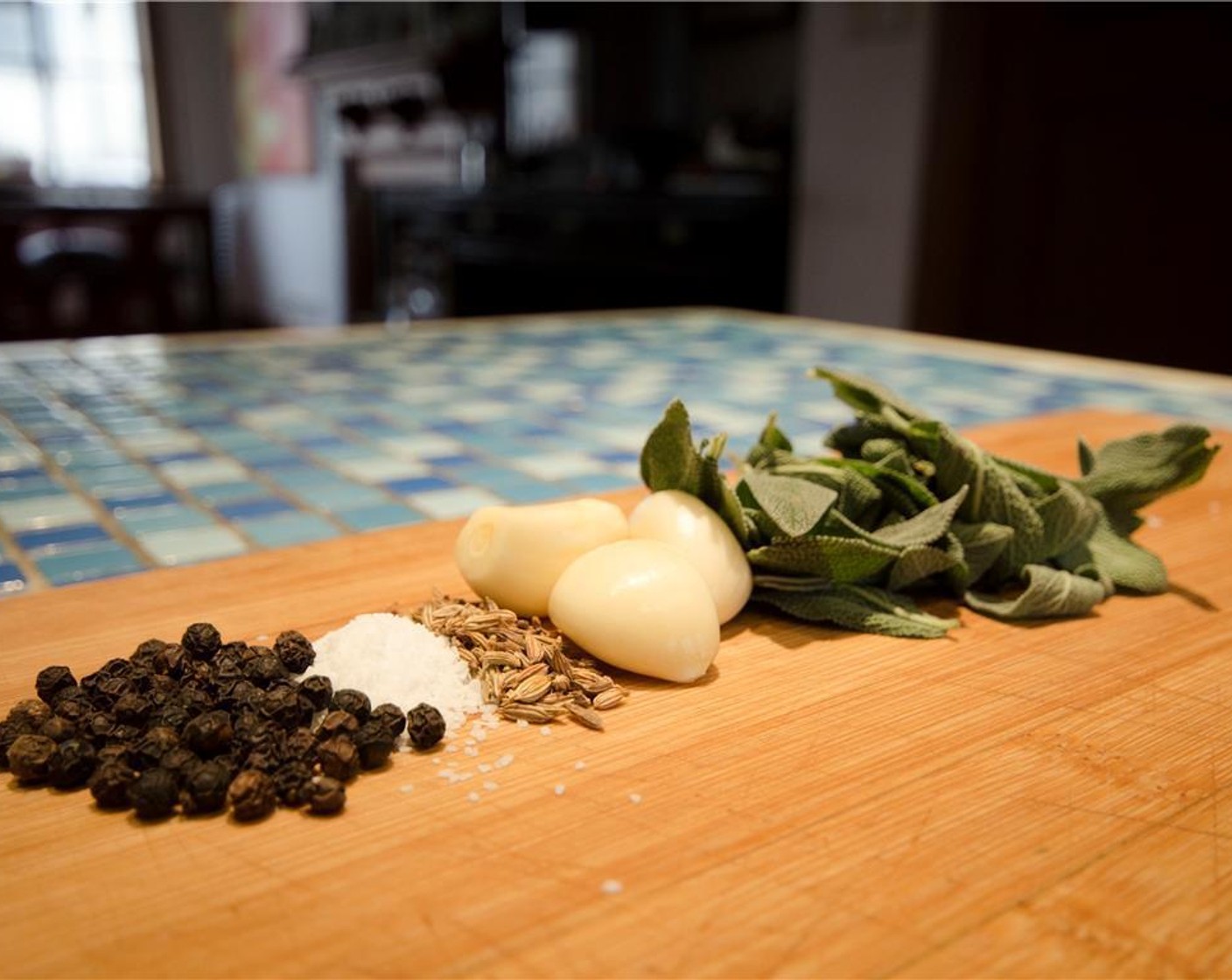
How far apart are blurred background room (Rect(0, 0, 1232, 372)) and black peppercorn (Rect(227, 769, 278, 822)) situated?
310 centimetres

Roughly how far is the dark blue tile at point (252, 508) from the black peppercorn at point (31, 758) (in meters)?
0.41

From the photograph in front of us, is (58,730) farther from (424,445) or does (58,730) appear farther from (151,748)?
(424,445)

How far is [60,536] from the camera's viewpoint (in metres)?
0.86

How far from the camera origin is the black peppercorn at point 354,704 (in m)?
0.56

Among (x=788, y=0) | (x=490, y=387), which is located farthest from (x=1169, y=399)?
(x=788, y=0)

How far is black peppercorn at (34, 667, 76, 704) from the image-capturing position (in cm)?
58

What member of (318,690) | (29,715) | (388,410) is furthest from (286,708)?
(388,410)

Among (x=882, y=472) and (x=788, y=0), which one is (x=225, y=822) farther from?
(x=788, y=0)

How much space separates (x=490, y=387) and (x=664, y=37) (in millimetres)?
3085

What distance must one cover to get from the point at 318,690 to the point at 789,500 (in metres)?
0.30

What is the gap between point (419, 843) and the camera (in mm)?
472

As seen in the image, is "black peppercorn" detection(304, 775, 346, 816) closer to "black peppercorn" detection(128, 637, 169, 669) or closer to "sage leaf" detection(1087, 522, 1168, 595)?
"black peppercorn" detection(128, 637, 169, 669)

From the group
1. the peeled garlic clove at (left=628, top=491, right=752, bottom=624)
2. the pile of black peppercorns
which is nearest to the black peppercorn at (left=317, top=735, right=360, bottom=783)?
the pile of black peppercorns

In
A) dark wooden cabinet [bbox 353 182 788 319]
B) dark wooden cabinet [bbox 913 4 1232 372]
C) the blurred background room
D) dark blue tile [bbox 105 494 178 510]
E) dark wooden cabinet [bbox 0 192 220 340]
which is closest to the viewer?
dark blue tile [bbox 105 494 178 510]
